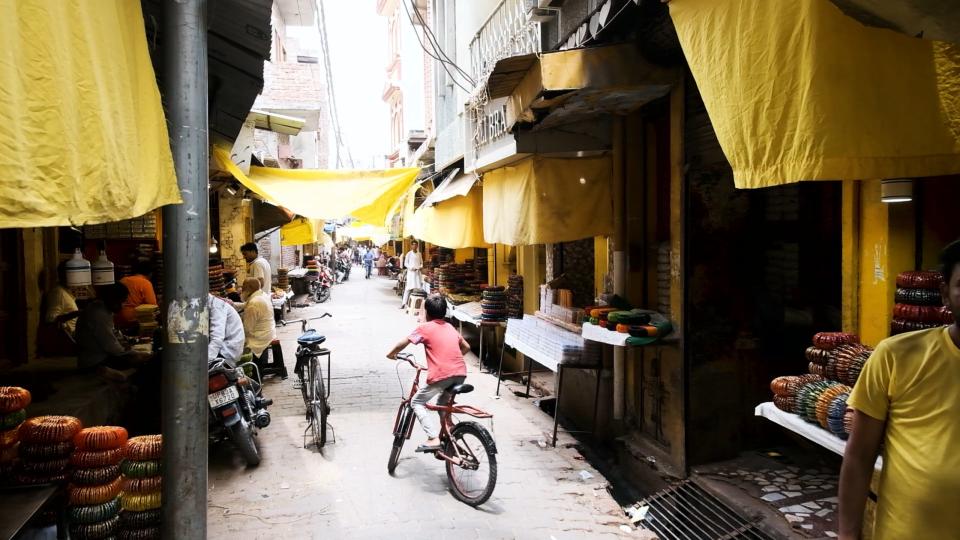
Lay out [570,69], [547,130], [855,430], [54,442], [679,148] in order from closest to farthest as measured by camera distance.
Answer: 1. [855,430]
2. [54,442]
3. [570,69]
4. [679,148]
5. [547,130]

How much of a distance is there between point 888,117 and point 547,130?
507cm

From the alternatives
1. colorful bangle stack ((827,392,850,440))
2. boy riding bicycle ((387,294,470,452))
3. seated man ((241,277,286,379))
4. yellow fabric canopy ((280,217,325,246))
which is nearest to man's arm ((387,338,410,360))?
boy riding bicycle ((387,294,470,452))

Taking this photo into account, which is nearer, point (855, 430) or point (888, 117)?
point (855, 430)

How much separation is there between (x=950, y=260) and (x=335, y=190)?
7.02 metres

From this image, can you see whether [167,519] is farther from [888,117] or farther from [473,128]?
[473,128]

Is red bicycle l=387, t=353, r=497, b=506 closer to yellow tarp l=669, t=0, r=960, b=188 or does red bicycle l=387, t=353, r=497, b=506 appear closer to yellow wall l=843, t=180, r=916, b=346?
yellow wall l=843, t=180, r=916, b=346

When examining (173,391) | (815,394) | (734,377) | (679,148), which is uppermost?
(679,148)

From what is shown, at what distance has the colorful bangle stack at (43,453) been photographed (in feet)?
12.3

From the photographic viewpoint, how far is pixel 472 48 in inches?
460

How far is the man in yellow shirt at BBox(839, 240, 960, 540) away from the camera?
2.22 m

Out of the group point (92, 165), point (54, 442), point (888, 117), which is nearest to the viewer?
point (92, 165)

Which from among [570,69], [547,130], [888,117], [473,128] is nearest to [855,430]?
[888,117]

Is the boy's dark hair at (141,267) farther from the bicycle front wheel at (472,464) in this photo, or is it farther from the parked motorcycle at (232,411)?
the bicycle front wheel at (472,464)

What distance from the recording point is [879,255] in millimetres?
4402
